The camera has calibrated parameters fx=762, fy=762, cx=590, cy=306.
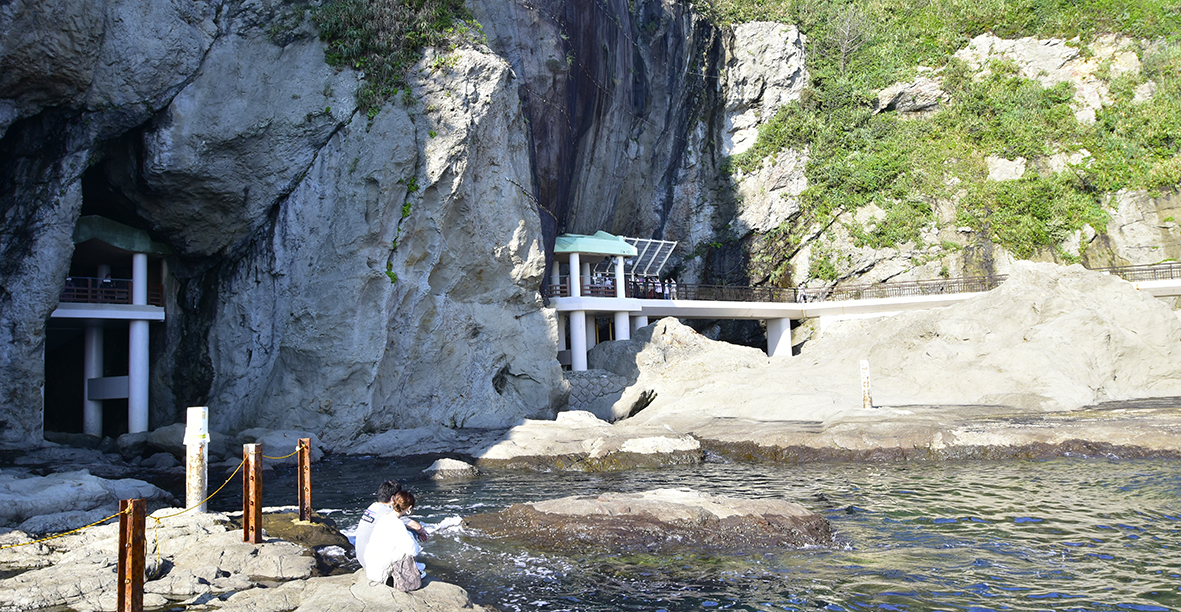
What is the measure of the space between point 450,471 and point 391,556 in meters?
9.53

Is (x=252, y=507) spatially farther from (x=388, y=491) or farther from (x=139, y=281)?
(x=139, y=281)

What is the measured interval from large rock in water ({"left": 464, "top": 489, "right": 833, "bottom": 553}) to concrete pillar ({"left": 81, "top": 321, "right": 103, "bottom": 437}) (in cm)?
1967

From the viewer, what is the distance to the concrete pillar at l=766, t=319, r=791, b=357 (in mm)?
36875

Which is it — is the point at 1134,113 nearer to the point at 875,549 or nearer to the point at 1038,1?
the point at 1038,1

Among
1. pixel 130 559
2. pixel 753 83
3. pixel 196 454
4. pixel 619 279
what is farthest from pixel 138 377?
pixel 753 83

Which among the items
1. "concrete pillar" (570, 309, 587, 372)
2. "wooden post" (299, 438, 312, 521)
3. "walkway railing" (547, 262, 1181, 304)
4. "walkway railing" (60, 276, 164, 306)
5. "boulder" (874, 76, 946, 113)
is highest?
"boulder" (874, 76, 946, 113)

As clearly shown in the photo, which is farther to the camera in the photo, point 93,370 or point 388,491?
point 93,370

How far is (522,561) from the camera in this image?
9.09 m

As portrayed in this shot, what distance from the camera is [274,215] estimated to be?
22.8 m

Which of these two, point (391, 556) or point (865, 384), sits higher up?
point (865, 384)

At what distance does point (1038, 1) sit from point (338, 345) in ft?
136

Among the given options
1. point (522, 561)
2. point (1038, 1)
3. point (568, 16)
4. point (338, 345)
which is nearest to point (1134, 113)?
point (1038, 1)

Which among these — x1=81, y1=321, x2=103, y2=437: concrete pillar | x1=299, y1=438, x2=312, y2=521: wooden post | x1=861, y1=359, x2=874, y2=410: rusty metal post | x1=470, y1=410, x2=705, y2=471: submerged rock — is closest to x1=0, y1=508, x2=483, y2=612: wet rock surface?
x1=299, y1=438, x2=312, y2=521: wooden post

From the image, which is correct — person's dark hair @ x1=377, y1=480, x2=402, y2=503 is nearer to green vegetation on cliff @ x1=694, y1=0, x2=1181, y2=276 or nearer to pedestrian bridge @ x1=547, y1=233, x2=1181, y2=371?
pedestrian bridge @ x1=547, y1=233, x2=1181, y2=371
